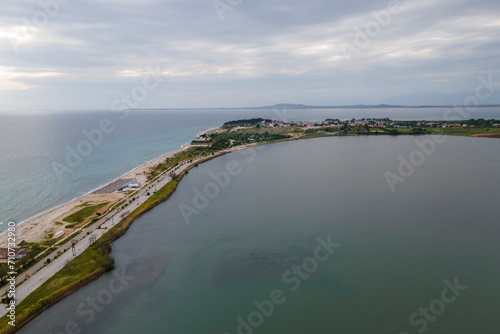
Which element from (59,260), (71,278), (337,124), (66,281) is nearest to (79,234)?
(59,260)

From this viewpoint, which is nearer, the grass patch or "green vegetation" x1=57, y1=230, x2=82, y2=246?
the grass patch

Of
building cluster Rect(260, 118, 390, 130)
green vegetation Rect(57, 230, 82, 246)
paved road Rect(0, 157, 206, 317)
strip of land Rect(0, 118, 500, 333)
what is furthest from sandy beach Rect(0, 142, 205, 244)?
building cluster Rect(260, 118, 390, 130)

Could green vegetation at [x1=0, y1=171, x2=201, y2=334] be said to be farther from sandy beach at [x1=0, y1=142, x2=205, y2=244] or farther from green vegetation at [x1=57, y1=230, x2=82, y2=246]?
sandy beach at [x1=0, y1=142, x2=205, y2=244]

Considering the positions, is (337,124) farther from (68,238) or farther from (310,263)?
(68,238)

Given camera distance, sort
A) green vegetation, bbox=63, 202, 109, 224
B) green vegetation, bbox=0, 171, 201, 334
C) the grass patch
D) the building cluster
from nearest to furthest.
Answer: the grass patch, green vegetation, bbox=0, 171, 201, 334, green vegetation, bbox=63, 202, 109, 224, the building cluster

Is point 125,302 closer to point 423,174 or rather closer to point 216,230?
point 216,230

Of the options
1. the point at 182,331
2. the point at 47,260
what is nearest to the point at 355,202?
the point at 182,331

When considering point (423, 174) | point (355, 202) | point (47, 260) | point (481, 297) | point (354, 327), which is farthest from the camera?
point (423, 174)
